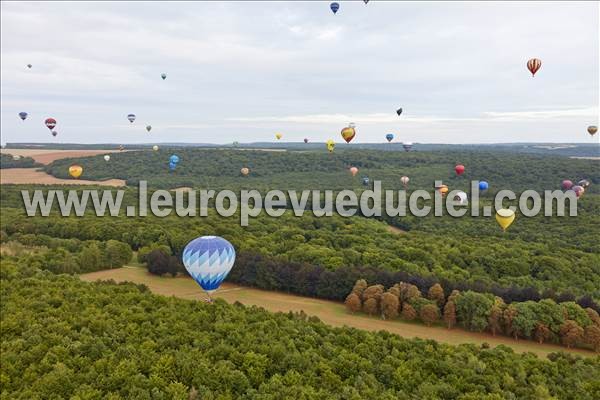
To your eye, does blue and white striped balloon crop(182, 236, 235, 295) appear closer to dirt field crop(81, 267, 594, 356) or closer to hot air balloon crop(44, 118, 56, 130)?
dirt field crop(81, 267, 594, 356)

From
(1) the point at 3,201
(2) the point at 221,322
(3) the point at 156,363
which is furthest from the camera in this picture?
(1) the point at 3,201

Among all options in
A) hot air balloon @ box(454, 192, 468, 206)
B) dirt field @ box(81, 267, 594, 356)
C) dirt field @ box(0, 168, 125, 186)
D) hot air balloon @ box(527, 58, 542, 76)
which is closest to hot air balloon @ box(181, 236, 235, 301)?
dirt field @ box(81, 267, 594, 356)

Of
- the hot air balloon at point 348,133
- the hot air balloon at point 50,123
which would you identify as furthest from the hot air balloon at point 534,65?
the hot air balloon at point 50,123

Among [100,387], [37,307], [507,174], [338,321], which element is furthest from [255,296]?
[507,174]

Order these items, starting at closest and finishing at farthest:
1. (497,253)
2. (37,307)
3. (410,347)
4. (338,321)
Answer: (410,347)
(37,307)
(338,321)
(497,253)

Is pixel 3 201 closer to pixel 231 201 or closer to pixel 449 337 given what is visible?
pixel 231 201

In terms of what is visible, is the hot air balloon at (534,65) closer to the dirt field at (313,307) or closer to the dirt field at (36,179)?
the dirt field at (313,307)
